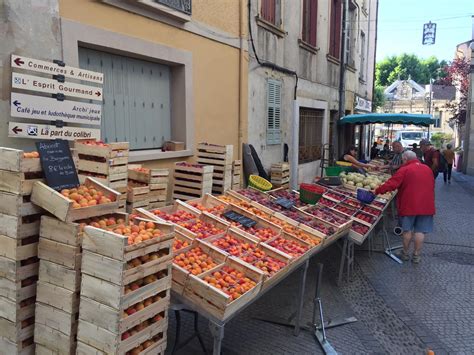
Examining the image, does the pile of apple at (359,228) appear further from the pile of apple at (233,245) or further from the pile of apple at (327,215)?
the pile of apple at (233,245)

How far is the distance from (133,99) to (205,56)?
72.3 inches

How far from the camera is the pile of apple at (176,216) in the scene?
14.7 ft

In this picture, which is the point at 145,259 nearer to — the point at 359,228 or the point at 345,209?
the point at 359,228

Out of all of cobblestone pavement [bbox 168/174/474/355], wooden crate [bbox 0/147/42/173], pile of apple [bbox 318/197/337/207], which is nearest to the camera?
wooden crate [bbox 0/147/42/173]

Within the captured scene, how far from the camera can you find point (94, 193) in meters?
3.38

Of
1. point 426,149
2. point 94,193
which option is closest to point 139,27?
point 94,193

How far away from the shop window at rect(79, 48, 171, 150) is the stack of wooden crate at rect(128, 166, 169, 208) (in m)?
0.72

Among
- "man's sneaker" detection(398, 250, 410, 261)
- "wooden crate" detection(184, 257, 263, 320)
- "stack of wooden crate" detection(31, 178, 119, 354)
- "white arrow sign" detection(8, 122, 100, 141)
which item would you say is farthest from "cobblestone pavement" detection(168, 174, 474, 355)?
"white arrow sign" detection(8, 122, 100, 141)

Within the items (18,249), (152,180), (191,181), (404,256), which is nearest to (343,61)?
(404,256)

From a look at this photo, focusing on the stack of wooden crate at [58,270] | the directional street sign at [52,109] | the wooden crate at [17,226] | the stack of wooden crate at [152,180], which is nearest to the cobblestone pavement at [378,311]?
the stack of wooden crate at [58,270]

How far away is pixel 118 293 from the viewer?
276 centimetres

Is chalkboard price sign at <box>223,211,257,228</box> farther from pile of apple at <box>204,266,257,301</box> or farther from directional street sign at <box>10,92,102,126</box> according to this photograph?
directional street sign at <box>10,92,102,126</box>

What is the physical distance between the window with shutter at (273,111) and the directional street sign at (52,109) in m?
5.46

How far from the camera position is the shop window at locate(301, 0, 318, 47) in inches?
492
